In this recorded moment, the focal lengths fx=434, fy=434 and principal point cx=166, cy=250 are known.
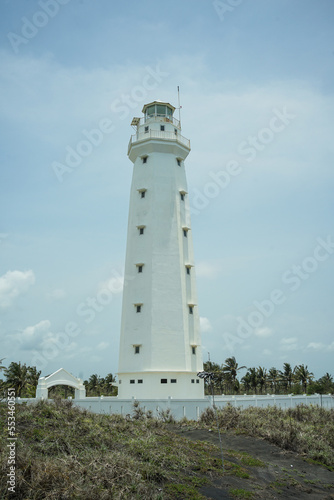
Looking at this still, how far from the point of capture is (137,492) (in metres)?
10.1

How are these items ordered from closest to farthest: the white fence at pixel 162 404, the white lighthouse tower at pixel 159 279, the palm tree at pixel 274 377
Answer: the white fence at pixel 162 404 → the white lighthouse tower at pixel 159 279 → the palm tree at pixel 274 377

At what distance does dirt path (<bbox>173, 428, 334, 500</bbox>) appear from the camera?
12.1 m

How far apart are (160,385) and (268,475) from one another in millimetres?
13788

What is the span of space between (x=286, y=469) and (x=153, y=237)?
59.1 ft

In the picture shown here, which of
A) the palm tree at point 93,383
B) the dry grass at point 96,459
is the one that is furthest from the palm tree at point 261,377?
the dry grass at point 96,459

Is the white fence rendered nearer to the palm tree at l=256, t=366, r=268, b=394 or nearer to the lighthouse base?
the lighthouse base

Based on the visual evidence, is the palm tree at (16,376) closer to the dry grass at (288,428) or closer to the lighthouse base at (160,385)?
the lighthouse base at (160,385)

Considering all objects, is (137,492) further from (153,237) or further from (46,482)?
(153,237)

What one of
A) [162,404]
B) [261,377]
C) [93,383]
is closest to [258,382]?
[261,377]

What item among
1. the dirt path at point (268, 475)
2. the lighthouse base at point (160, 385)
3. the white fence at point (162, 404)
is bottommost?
the dirt path at point (268, 475)

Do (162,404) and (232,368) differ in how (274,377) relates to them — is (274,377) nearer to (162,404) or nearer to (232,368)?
(232,368)

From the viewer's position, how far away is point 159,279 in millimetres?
28938

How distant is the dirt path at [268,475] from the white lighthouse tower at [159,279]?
30.3 ft

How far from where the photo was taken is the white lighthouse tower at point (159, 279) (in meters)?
27.5
